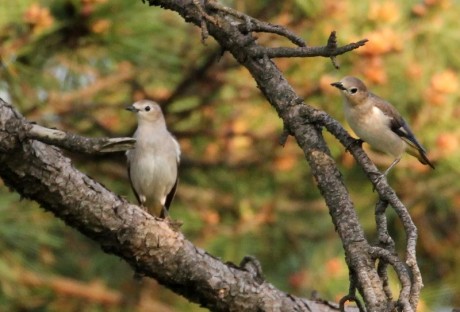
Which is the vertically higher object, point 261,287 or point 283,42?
point 283,42

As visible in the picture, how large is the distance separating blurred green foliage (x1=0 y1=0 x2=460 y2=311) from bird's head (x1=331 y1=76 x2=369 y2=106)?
0.43 m

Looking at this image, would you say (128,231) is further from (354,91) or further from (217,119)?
(217,119)

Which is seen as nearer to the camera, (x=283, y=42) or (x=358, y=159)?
(x=358, y=159)

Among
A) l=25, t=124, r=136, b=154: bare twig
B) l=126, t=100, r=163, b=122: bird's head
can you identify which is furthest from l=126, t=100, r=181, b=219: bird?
l=25, t=124, r=136, b=154: bare twig

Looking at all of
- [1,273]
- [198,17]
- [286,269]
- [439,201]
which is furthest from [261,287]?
[439,201]

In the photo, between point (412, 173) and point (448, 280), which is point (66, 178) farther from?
point (448, 280)

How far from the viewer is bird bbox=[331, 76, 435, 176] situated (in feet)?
10.4

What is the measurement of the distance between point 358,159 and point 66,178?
1.86 feet

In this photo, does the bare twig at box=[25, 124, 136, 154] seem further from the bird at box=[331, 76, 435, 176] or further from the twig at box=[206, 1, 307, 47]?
the bird at box=[331, 76, 435, 176]

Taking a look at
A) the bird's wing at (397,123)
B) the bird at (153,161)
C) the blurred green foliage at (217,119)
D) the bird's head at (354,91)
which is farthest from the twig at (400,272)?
the bird at (153,161)

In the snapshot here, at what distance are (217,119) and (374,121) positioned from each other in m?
1.25

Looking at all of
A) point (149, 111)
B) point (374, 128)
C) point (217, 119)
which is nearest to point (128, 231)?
point (374, 128)

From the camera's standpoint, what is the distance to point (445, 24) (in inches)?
186

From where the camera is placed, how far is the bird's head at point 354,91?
3266mm
